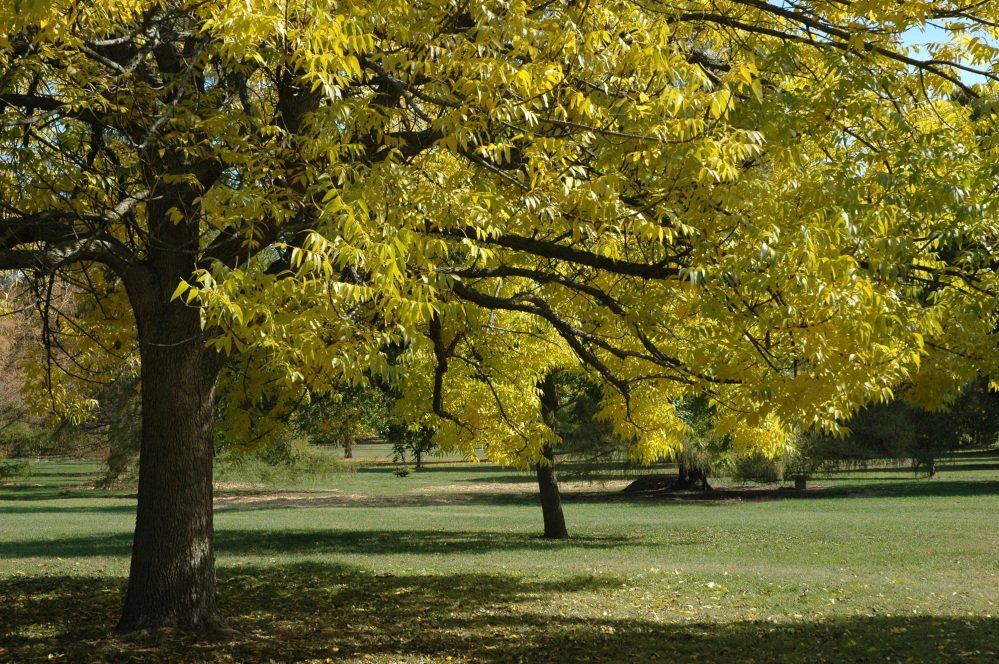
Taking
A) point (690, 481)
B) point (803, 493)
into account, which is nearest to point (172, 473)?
point (803, 493)

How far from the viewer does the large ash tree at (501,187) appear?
5.59 metres

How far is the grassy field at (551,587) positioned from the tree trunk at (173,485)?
0.37m

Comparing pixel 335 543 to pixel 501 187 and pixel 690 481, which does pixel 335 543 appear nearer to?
pixel 501 187

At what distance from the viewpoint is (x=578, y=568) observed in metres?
14.6

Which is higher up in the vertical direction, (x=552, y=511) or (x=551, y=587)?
(x=552, y=511)

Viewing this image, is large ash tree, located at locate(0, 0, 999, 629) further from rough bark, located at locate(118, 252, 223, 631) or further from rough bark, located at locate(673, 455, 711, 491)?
rough bark, located at locate(673, 455, 711, 491)

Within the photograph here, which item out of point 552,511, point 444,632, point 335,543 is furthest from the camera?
point 552,511

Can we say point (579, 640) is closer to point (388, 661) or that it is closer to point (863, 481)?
point (388, 661)

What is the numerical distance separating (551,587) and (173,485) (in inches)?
225

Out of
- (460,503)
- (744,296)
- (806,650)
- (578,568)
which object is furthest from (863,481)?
(744,296)

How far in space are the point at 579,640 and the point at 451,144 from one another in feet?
16.8

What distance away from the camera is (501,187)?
23.4ft

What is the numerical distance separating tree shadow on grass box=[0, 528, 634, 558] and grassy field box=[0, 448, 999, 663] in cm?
9

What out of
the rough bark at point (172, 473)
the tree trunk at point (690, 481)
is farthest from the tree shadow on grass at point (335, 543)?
the tree trunk at point (690, 481)
